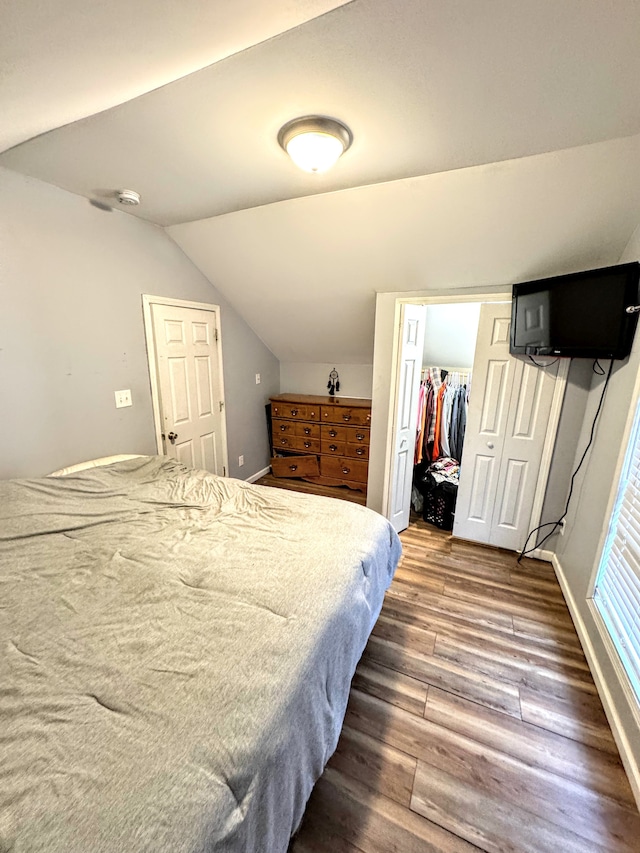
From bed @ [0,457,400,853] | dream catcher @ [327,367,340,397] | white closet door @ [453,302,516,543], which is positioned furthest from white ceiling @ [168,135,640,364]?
bed @ [0,457,400,853]

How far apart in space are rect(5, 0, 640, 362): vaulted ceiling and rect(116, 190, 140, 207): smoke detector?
3.6 inches

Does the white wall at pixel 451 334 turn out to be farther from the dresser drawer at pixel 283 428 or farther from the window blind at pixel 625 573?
the window blind at pixel 625 573

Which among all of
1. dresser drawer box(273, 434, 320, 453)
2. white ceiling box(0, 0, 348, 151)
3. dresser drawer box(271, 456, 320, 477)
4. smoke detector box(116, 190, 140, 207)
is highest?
smoke detector box(116, 190, 140, 207)

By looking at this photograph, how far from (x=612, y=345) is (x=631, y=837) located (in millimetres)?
2087

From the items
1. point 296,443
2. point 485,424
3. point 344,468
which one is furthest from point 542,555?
point 296,443

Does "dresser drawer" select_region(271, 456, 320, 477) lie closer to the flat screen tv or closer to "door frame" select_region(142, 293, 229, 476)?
"door frame" select_region(142, 293, 229, 476)

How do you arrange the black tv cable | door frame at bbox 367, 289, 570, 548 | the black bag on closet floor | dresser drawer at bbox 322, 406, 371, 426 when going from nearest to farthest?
the black tv cable, door frame at bbox 367, 289, 570, 548, the black bag on closet floor, dresser drawer at bbox 322, 406, 371, 426

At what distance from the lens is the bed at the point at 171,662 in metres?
0.68

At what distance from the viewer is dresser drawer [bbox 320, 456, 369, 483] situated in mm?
3736

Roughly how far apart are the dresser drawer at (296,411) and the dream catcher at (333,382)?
457mm

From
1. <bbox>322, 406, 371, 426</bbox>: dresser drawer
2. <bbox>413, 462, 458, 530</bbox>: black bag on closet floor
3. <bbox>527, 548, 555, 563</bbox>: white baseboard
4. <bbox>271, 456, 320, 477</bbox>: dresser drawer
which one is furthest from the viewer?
<bbox>271, 456, 320, 477</bbox>: dresser drawer

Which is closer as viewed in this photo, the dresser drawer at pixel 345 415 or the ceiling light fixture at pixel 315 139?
the ceiling light fixture at pixel 315 139

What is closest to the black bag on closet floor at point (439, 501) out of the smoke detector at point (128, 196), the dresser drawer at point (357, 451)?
the dresser drawer at point (357, 451)

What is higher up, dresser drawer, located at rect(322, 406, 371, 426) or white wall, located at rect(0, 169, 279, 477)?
white wall, located at rect(0, 169, 279, 477)
